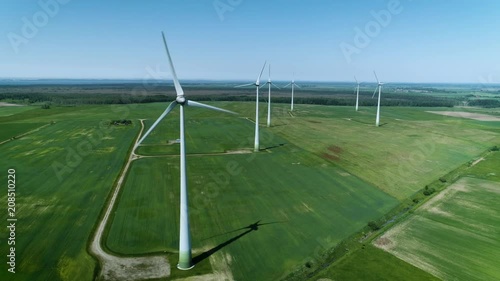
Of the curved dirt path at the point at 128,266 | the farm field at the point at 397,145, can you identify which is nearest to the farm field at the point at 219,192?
the farm field at the point at 397,145

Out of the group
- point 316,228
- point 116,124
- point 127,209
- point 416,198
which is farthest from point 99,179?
point 116,124

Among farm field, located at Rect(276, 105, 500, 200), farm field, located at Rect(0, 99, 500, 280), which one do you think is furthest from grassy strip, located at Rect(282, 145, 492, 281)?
farm field, located at Rect(276, 105, 500, 200)

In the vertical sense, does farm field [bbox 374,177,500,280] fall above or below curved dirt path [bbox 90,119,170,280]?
below

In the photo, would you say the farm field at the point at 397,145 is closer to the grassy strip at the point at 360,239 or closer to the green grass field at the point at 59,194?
the grassy strip at the point at 360,239

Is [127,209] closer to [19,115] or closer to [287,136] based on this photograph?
[287,136]

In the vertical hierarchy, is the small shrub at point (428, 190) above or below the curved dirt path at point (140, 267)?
below

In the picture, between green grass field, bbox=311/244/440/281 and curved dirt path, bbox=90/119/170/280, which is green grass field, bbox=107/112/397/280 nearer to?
curved dirt path, bbox=90/119/170/280

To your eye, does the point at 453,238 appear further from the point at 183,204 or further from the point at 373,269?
the point at 183,204

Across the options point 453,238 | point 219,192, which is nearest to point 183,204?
point 219,192
